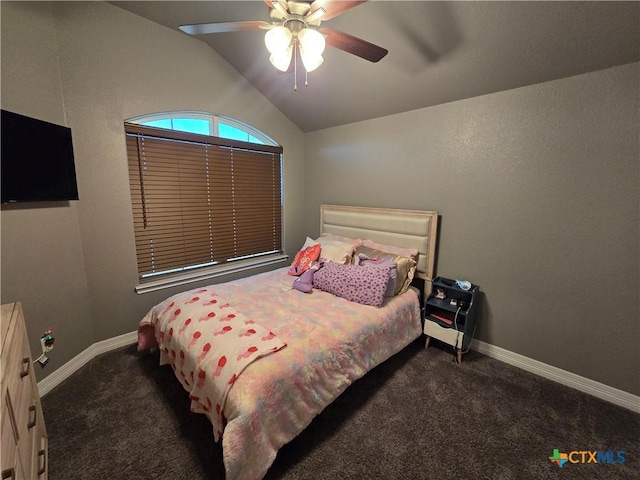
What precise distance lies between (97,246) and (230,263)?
128 cm

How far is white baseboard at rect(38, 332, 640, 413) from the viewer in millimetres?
1859

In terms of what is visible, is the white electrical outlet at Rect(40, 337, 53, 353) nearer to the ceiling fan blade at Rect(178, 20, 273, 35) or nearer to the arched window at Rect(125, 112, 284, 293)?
the arched window at Rect(125, 112, 284, 293)

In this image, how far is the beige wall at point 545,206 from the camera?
5.81 ft

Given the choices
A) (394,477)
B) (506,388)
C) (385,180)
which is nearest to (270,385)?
(394,477)

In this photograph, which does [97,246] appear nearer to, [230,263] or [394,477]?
[230,263]

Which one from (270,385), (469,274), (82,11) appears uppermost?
(82,11)

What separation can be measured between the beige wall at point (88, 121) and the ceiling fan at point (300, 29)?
1.28 m

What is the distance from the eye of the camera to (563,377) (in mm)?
2062

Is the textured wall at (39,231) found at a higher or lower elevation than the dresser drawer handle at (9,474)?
higher

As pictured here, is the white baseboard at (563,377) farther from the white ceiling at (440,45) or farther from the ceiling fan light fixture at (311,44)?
the ceiling fan light fixture at (311,44)

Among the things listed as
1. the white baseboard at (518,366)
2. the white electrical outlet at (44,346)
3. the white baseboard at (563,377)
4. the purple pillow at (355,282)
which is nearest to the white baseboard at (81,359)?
the white baseboard at (518,366)

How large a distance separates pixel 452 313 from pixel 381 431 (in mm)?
1243

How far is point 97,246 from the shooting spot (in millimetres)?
2232

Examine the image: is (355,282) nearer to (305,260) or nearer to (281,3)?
(305,260)
